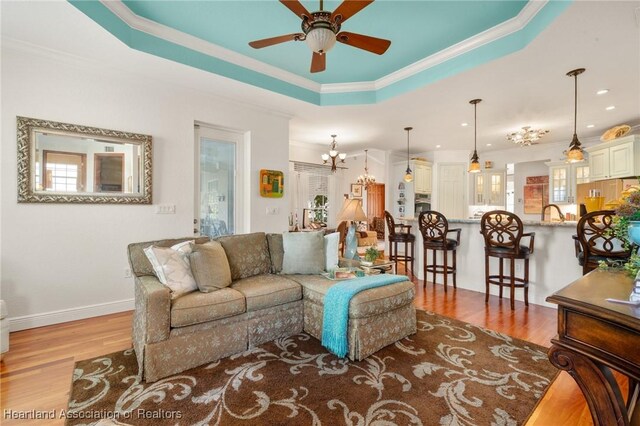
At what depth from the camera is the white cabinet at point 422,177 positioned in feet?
24.4

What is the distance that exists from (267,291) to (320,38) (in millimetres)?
2047

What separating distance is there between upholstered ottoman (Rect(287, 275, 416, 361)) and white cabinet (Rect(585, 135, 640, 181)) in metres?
4.94

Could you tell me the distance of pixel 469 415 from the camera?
1643 mm

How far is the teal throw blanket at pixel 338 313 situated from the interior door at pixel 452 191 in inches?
232

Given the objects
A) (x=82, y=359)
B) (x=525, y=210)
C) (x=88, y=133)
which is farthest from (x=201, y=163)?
(x=525, y=210)

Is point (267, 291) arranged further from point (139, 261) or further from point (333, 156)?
point (333, 156)

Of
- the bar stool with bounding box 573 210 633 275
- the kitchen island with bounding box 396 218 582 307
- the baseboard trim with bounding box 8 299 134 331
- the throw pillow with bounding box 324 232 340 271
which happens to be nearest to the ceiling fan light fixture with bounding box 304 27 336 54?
the throw pillow with bounding box 324 232 340 271

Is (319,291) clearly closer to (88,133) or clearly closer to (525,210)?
(88,133)

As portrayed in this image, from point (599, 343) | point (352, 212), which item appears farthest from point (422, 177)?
point (599, 343)

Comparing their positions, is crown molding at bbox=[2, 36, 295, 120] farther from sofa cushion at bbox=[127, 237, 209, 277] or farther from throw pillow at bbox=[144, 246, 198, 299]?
throw pillow at bbox=[144, 246, 198, 299]

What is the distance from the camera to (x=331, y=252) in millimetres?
3098

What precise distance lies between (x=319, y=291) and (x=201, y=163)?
2625 mm

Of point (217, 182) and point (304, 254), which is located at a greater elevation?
point (217, 182)

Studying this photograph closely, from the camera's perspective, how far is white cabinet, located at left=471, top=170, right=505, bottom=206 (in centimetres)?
752
